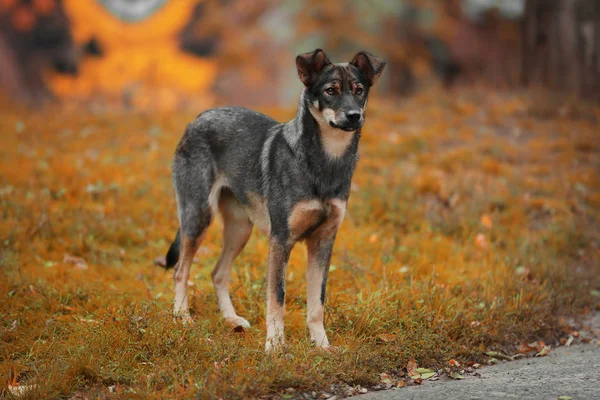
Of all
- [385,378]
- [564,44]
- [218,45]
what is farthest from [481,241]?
[218,45]

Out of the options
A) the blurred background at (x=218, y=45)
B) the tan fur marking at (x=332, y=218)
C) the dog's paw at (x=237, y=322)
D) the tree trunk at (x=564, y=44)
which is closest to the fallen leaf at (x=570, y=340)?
the tan fur marking at (x=332, y=218)

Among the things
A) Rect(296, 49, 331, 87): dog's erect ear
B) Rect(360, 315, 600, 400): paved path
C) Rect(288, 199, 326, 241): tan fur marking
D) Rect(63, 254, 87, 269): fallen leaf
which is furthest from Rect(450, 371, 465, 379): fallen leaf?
Rect(63, 254, 87, 269): fallen leaf

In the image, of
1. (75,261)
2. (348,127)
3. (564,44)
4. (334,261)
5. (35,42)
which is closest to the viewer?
(348,127)

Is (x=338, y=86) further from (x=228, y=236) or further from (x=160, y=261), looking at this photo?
(x=160, y=261)

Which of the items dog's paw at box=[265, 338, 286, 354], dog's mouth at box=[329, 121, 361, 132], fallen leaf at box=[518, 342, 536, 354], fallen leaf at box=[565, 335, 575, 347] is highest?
dog's mouth at box=[329, 121, 361, 132]

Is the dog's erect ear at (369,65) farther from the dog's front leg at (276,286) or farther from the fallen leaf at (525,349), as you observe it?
the fallen leaf at (525,349)

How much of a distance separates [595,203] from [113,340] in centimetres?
696

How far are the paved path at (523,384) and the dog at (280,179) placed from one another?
2.96 ft

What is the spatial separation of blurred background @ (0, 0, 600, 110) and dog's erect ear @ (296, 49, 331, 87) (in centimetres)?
1266

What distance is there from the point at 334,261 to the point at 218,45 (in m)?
13.7

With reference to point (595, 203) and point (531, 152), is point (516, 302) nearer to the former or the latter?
point (595, 203)

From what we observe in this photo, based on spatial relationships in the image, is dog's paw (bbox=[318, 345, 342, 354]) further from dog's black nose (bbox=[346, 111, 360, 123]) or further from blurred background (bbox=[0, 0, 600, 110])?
blurred background (bbox=[0, 0, 600, 110])

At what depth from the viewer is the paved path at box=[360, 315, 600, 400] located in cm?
425

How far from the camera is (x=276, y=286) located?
4973mm
